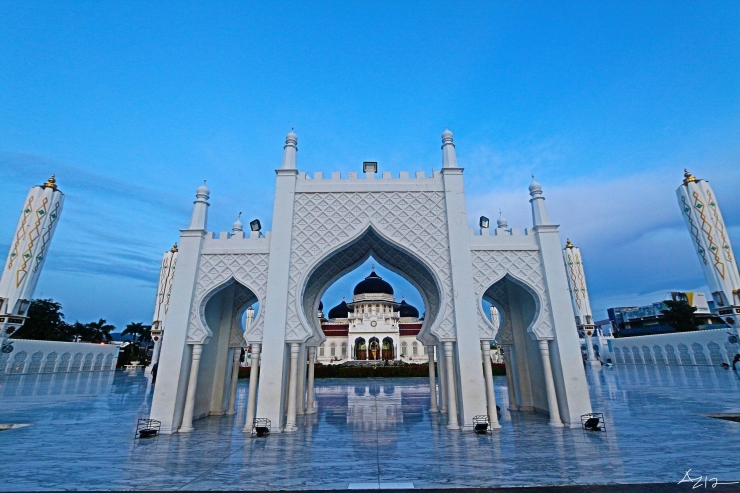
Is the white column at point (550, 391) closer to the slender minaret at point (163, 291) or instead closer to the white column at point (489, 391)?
the white column at point (489, 391)

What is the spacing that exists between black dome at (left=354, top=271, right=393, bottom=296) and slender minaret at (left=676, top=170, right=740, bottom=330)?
119ft

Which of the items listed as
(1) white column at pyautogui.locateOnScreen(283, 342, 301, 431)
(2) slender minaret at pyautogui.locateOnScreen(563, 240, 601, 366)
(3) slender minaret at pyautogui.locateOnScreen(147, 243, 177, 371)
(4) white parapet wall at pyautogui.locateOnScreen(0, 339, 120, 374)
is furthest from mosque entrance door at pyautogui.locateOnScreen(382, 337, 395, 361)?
(1) white column at pyautogui.locateOnScreen(283, 342, 301, 431)

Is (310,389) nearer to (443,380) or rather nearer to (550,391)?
(443,380)

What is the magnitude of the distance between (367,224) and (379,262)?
6.70 feet

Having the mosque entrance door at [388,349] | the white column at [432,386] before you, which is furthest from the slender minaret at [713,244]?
the mosque entrance door at [388,349]

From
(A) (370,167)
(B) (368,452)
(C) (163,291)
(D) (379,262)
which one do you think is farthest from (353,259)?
(C) (163,291)

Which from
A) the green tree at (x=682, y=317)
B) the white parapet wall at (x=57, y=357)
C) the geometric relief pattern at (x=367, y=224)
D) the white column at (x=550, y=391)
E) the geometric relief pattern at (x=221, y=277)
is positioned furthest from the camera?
the green tree at (x=682, y=317)

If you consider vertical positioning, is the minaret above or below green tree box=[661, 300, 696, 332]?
below

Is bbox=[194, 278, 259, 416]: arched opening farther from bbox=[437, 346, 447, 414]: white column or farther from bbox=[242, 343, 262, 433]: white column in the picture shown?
bbox=[437, 346, 447, 414]: white column

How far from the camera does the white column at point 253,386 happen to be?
808cm

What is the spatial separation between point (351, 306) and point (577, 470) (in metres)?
42.6

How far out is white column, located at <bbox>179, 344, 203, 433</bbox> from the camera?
27.2 ft

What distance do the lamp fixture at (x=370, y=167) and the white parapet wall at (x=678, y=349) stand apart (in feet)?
79.6

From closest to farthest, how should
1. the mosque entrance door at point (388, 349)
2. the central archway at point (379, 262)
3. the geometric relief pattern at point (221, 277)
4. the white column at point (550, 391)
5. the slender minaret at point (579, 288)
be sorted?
the white column at point (550, 391) < the geometric relief pattern at point (221, 277) < the central archway at point (379, 262) < the slender minaret at point (579, 288) < the mosque entrance door at point (388, 349)
